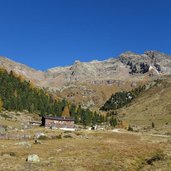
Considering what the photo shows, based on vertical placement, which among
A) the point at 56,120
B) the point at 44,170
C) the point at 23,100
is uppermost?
the point at 23,100

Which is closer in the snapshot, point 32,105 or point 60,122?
point 60,122

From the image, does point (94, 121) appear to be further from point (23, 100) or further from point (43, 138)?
point (43, 138)

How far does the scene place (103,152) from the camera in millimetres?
56562

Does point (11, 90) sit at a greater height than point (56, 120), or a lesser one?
greater

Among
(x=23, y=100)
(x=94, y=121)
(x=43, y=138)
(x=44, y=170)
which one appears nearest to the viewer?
(x=44, y=170)

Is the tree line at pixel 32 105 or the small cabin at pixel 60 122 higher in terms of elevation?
the tree line at pixel 32 105

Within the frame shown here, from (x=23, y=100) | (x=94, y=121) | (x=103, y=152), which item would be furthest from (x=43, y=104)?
(x=103, y=152)

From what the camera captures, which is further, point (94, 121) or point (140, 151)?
point (94, 121)

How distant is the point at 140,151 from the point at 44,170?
2235 cm

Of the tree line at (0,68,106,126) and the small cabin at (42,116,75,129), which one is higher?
the tree line at (0,68,106,126)

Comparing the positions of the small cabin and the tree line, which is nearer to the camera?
the small cabin

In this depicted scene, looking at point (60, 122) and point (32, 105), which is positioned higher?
point (32, 105)

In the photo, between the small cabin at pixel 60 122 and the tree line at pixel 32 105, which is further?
the tree line at pixel 32 105

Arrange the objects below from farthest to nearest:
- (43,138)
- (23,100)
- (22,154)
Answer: (23,100) < (43,138) < (22,154)
